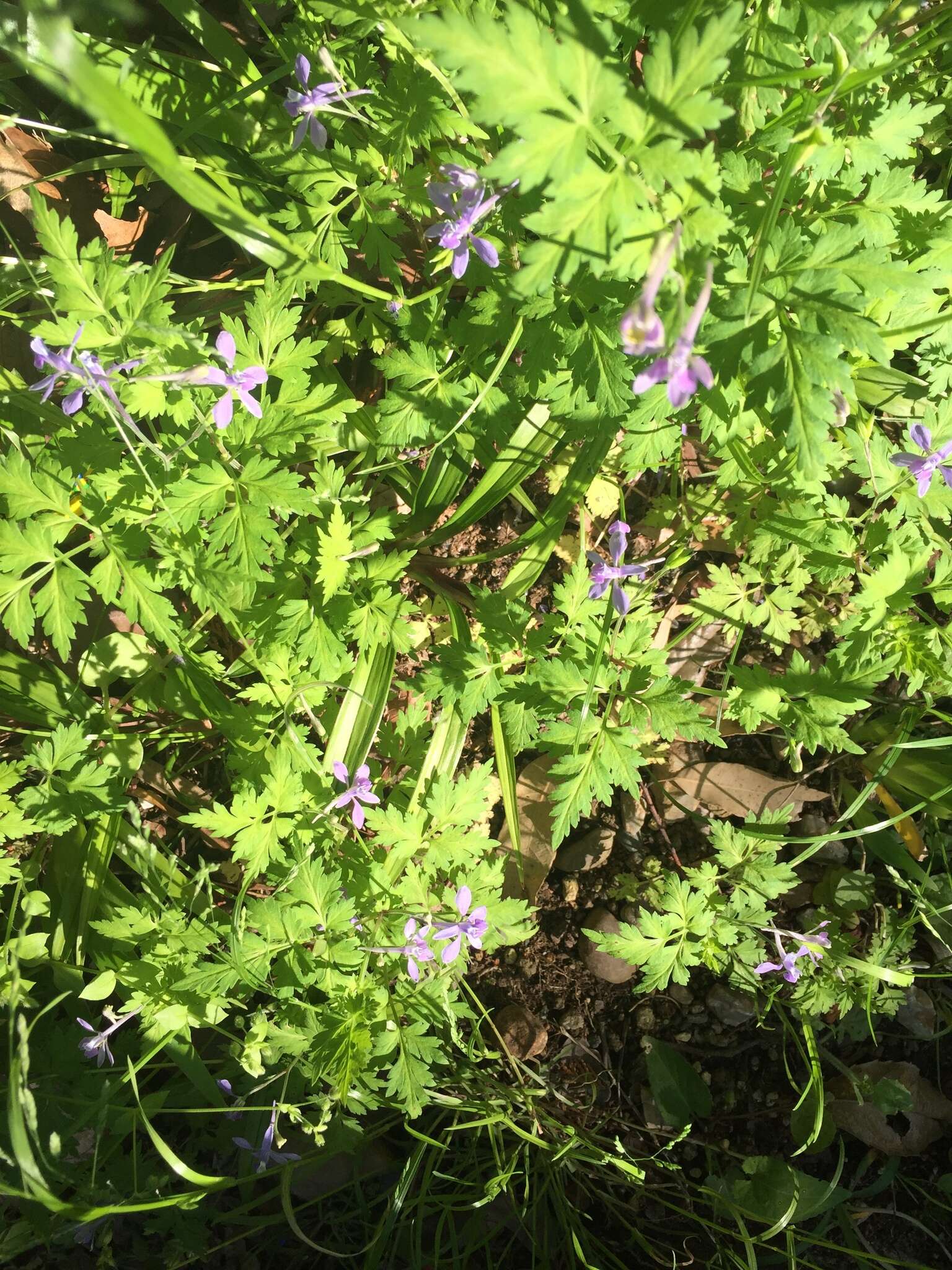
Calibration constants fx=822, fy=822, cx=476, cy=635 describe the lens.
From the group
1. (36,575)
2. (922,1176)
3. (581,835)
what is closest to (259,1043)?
(581,835)

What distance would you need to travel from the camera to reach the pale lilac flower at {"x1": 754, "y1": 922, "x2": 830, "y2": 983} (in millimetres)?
2270

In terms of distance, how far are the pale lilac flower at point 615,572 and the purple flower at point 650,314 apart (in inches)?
37.6

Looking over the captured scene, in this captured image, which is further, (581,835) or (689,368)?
(581,835)

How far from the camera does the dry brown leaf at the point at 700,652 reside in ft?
9.26

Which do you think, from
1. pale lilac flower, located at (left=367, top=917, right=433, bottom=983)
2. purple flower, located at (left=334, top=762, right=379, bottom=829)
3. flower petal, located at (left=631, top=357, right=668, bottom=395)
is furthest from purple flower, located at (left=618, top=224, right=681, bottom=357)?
pale lilac flower, located at (left=367, top=917, right=433, bottom=983)

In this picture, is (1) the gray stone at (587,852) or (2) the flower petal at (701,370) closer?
(2) the flower petal at (701,370)

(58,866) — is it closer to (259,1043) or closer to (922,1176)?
(259,1043)

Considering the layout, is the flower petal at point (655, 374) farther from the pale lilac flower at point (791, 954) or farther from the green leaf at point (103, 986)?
the green leaf at point (103, 986)

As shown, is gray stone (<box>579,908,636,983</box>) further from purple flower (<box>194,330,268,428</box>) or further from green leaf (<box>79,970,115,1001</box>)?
purple flower (<box>194,330,268,428</box>)

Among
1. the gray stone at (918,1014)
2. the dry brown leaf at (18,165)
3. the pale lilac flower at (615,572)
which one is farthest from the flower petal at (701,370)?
the dry brown leaf at (18,165)

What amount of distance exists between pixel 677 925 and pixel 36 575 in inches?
77.3

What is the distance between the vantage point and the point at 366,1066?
231 centimetres

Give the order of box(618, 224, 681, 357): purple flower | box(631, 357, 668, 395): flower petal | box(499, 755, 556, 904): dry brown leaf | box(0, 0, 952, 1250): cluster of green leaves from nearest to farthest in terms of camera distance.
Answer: box(618, 224, 681, 357): purple flower → box(631, 357, 668, 395): flower petal → box(0, 0, 952, 1250): cluster of green leaves → box(499, 755, 556, 904): dry brown leaf

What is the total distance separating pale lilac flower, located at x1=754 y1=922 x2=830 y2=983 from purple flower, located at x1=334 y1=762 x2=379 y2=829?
1.18m
